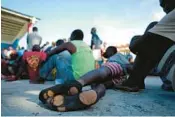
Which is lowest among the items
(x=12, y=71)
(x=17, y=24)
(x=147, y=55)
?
(x=12, y=71)

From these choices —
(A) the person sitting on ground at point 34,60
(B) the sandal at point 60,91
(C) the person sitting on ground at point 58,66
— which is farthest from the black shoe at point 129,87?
(A) the person sitting on ground at point 34,60

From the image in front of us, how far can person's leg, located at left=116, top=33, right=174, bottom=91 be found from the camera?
8.02ft

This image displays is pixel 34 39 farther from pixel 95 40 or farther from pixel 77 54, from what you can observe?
pixel 77 54

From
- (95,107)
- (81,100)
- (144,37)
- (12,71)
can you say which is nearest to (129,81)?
(144,37)

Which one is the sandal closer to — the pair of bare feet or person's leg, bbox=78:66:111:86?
the pair of bare feet

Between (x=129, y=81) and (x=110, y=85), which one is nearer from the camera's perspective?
(x=129, y=81)

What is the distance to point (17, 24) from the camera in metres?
11.3

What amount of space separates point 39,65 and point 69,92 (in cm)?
296

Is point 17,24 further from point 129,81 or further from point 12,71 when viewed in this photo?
point 129,81

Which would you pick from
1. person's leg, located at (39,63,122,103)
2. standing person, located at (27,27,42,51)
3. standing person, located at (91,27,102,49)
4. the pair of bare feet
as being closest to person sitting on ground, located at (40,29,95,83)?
person's leg, located at (39,63,122,103)

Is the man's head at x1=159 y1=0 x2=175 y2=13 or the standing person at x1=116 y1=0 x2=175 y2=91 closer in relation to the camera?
the standing person at x1=116 y1=0 x2=175 y2=91

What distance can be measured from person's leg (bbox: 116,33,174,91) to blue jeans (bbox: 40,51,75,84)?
1146 mm

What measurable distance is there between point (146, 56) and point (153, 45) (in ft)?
0.62

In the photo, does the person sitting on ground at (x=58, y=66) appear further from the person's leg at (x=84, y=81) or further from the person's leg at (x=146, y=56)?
the person's leg at (x=146, y=56)
